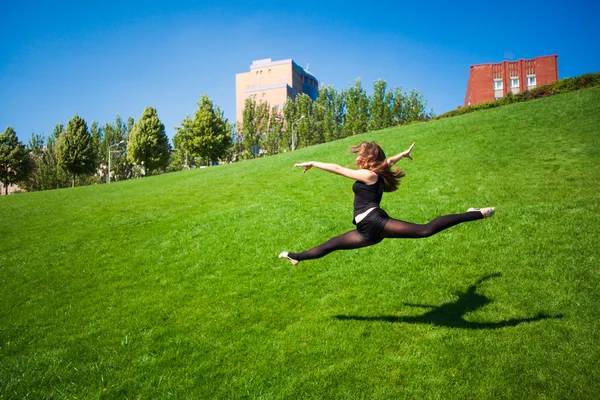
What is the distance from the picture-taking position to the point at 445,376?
5023 millimetres

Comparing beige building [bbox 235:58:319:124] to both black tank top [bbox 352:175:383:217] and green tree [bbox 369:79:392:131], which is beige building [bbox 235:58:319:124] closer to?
green tree [bbox 369:79:392:131]

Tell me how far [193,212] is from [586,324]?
47.5 ft

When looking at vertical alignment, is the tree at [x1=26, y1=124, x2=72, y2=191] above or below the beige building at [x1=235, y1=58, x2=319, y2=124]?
below

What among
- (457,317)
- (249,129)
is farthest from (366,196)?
(249,129)

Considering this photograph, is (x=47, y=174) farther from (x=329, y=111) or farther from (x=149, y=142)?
(x=329, y=111)

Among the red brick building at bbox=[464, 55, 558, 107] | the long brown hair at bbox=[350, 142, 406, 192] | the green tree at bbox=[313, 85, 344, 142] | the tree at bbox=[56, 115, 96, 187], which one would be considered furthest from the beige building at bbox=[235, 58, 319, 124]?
the long brown hair at bbox=[350, 142, 406, 192]

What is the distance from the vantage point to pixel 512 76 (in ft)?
186

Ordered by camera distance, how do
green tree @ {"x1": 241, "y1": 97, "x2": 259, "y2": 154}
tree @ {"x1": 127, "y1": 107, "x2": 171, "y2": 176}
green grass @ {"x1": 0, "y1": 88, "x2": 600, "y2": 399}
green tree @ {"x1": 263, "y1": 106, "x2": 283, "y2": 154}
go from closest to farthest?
green grass @ {"x1": 0, "y1": 88, "x2": 600, "y2": 399} < tree @ {"x1": 127, "y1": 107, "x2": 171, "y2": 176} < green tree @ {"x1": 263, "y1": 106, "x2": 283, "y2": 154} < green tree @ {"x1": 241, "y1": 97, "x2": 259, "y2": 154}

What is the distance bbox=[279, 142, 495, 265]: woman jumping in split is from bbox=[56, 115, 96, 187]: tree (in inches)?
2260

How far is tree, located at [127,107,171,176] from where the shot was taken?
51125 millimetres

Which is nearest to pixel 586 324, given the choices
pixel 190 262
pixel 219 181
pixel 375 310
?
pixel 375 310

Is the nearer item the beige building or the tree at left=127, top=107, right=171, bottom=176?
the tree at left=127, top=107, right=171, bottom=176

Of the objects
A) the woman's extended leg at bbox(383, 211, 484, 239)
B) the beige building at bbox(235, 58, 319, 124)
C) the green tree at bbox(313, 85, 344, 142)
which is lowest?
the woman's extended leg at bbox(383, 211, 484, 239)

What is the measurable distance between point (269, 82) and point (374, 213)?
4431 inches
